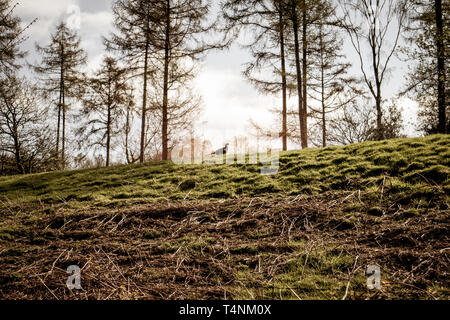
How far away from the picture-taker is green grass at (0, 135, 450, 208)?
4617mm

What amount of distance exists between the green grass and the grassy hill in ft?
0.13

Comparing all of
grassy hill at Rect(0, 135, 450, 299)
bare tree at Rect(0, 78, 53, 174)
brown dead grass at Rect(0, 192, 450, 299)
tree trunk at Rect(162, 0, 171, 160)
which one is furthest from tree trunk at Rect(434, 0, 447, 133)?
bare tree at Rect(0, 78, 53, 174)

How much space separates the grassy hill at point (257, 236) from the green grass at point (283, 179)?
0.04m

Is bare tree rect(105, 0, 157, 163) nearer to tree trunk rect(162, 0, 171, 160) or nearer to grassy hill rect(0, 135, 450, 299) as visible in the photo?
tree trunk rect(162, 0, 171, 160)

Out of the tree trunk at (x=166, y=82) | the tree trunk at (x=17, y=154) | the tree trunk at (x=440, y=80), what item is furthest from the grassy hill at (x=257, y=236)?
the tree trunk at (x=17, y=154)

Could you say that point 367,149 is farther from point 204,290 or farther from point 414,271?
point 204,290

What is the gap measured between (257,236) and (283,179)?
250 cm

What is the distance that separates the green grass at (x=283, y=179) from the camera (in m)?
4.62

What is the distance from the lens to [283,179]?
5578 mm

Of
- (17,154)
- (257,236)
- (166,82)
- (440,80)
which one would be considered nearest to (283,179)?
(257,236)

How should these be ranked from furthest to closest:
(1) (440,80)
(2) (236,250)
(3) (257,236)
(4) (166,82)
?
(4) (166,82) < (1) (440,80) < (3) (257,236) < (2) (236,250)

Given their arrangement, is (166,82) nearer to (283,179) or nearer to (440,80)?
(283,179)
